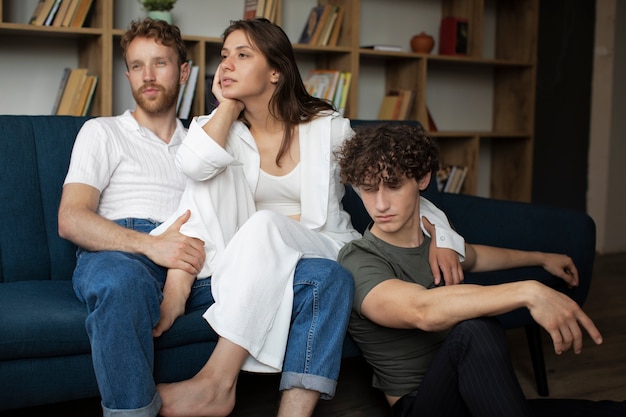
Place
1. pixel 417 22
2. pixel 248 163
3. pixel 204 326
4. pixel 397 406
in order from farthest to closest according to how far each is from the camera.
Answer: pixel 417 22, pixel 248 163, pixel 204 326, pixel 397 406

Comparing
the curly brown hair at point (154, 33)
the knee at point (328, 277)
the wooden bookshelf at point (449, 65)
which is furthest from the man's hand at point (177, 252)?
the wooden bookshelf at point (449, 65)

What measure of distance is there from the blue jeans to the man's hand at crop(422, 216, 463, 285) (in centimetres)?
25

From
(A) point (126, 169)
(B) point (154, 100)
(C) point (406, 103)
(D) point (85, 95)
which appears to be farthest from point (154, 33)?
(C) point (406, 103)

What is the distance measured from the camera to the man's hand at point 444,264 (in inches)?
77.0

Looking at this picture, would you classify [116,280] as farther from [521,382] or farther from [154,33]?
[521,382]

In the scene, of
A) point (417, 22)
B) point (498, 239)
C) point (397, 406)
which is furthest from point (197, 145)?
point (417, 22)

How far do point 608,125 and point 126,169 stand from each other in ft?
12.7

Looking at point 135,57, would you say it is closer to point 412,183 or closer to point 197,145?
point 197,145

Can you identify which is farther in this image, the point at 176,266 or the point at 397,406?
the point at 176,266

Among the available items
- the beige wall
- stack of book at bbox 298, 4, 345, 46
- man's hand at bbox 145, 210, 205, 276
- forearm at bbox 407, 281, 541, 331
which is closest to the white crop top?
man's hand at bbox 145, 210, 205, 276

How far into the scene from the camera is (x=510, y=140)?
4.78m

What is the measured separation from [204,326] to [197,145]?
18.9 inches

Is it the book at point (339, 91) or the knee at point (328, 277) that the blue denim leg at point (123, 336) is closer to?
the knee at point (328, 277)

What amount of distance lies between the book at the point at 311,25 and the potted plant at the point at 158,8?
79 centimetres
